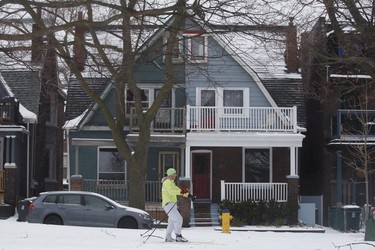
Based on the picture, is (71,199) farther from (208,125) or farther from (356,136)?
(356,136)

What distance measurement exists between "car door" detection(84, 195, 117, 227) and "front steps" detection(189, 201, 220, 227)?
18.4 feet

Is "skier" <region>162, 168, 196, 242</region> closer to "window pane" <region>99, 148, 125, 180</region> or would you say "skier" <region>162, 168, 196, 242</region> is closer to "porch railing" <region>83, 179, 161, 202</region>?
"porch railing" <region>83, 179, 161, 202</region>

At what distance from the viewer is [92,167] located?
3219 cm

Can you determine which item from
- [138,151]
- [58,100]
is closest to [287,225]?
[138,151]

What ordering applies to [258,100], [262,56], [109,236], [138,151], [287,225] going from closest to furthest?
[109,236] < [138,151] < [287,225] < [258,100] < [262,56]

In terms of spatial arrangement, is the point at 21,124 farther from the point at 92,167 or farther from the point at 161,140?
the point at 161,140

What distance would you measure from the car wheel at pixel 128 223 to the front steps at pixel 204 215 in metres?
5.44

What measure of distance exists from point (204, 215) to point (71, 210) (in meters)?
7.48

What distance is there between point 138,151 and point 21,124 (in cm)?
865

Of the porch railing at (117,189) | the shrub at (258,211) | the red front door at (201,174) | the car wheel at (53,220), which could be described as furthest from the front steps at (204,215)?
the car wheel at (53,220)

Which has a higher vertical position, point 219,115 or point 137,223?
point 219,115

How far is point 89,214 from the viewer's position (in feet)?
74.8

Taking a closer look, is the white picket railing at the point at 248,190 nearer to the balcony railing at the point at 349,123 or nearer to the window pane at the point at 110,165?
the window pane at the point at 110,165

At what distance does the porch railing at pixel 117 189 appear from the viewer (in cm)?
3033
